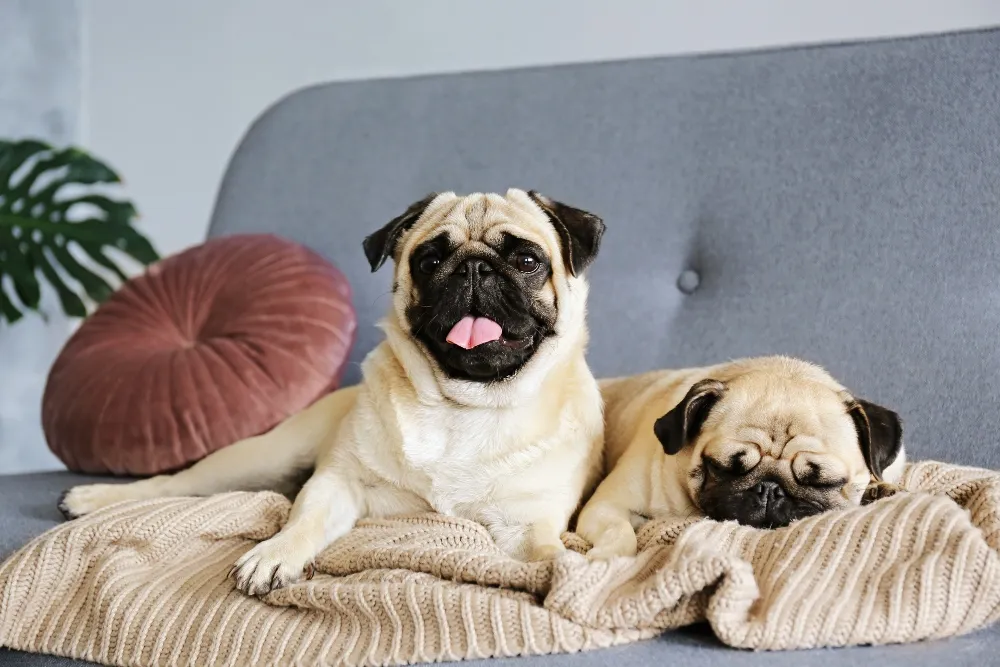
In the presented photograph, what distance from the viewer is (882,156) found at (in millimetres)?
2146

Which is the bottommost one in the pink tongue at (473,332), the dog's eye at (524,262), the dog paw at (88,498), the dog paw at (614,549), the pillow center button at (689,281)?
the dog paw at (88,498)

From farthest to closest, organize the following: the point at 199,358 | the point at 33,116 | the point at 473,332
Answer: the point at 33,116, the point at 199,358, the point at 473,332

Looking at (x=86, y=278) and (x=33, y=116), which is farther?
(x=33, y=116)

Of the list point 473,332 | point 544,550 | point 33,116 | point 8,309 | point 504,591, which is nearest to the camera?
point 504,591

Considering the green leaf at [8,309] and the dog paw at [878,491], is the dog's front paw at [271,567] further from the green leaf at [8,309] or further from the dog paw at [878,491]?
the green leaf at [8,309]

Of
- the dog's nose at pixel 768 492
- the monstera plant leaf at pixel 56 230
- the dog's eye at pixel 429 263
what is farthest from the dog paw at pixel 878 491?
the monstera plant leaf at pixel 56 230

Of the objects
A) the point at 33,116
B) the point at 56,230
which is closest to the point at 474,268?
the point at 56,230

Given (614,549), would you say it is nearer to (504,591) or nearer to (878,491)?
(504,591)

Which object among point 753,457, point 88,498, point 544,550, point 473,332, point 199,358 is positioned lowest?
point 88,498

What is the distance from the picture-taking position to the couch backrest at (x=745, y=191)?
202cm

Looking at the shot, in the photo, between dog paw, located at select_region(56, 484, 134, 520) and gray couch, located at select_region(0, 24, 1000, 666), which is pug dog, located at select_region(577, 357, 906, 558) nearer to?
gray couch, located at select_region(0, 24, 1000, 666)

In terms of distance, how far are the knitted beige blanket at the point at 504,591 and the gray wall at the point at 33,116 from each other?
261cm

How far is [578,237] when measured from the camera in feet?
6.07

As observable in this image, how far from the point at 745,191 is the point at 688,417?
0.77 meters
